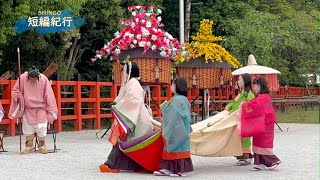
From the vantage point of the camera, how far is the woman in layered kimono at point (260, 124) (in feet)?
30.7

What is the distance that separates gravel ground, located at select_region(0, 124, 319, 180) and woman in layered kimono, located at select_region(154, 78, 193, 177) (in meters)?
0.21

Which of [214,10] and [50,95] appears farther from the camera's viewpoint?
[214,10]

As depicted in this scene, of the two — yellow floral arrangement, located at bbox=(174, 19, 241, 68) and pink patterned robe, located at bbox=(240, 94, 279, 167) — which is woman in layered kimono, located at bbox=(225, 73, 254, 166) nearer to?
pink patterned robe, located at bbox=(240, 94, 279, 167)

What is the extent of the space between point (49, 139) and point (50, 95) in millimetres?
4064

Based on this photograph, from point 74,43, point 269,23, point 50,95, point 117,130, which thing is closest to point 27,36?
point 74,43

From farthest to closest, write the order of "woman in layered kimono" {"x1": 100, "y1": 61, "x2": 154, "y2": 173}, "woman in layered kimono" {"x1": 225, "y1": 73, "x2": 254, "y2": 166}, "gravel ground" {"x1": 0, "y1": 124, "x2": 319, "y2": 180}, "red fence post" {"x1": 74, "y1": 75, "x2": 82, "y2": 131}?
"red fence post" {"x1": 74, "y1": 75, "x2": 82, "y2": 131} < "woman in layered kimono" {"x1": 225, "y1": 73, "x2": 254, "y2": 166} < "woman in layered kimono" {"x1": 100, "y1": 61, "x2": 154, "y2": 173} < "gravel ground" {"x1": 0, "y1": 124, "x2": 319, "y2": 180}

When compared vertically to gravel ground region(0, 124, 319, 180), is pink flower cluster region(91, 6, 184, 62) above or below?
above

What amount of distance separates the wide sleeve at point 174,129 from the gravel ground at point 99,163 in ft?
1.71

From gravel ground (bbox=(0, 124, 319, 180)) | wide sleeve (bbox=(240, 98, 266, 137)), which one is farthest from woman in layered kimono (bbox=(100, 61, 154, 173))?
wide sleeve (bbox=(240, 98, 266, 137))

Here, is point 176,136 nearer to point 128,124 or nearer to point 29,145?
point 128,124

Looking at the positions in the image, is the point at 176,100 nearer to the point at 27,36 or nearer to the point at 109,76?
the point at 27,36

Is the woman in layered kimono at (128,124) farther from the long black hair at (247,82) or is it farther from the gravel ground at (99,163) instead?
the long black hair at (247,82)

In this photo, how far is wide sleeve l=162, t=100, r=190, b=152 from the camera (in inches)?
351

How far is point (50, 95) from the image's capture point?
12453 millimetres
